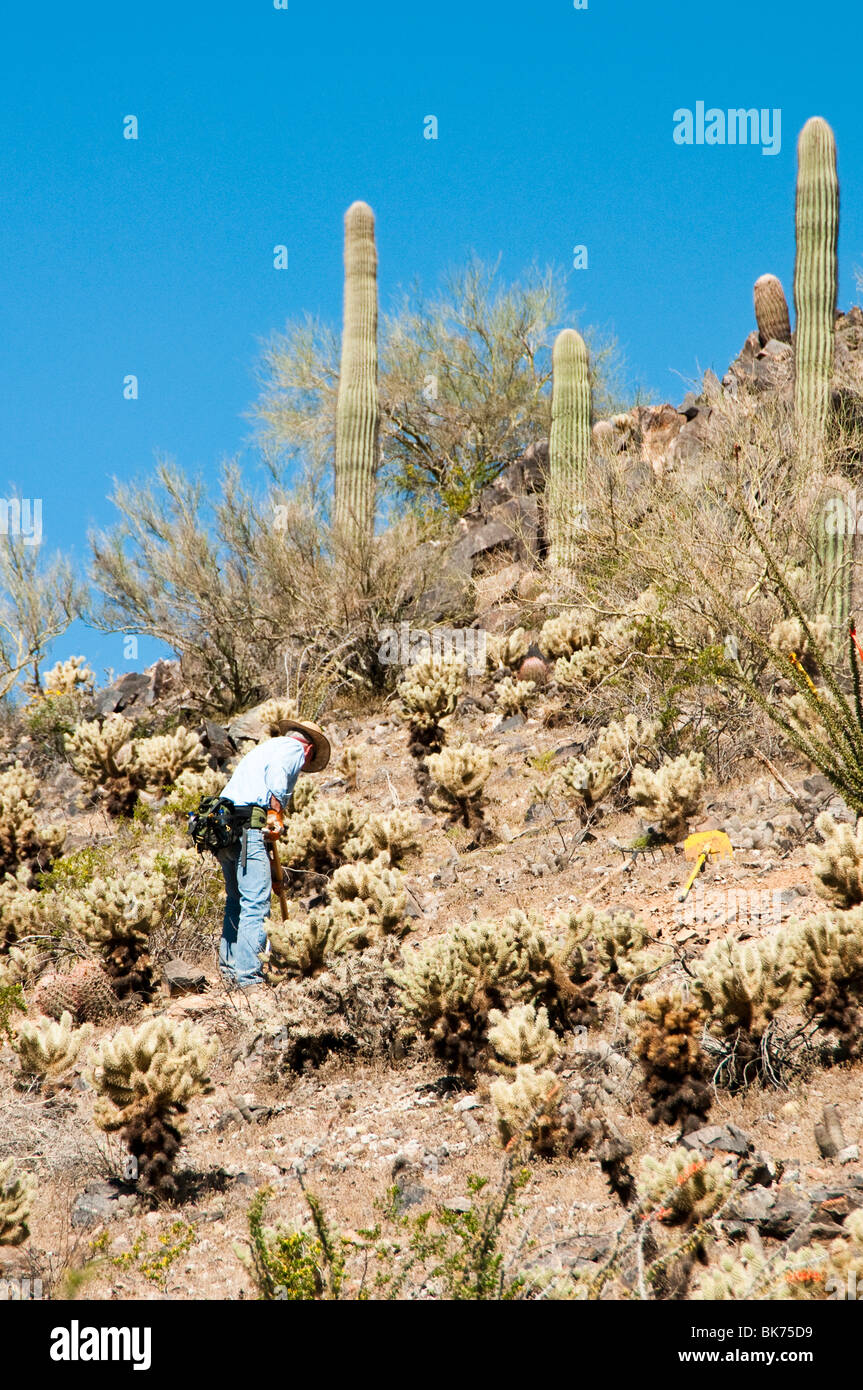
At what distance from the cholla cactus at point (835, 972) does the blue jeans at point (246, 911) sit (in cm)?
360

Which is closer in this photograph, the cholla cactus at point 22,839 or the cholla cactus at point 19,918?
the cholla cactus at point 19,918

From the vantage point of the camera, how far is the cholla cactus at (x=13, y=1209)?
3.95 metres

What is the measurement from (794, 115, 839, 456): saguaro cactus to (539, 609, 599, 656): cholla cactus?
10.7ft

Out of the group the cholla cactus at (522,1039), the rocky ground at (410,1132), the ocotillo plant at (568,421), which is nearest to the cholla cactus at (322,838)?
the rocky ground at (410,1132)

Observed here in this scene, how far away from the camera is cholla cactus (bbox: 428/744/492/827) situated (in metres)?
9.88

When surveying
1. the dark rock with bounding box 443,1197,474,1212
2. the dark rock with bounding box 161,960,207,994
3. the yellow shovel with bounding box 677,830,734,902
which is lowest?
the dark rock with bounding box 443,1197,474,1212

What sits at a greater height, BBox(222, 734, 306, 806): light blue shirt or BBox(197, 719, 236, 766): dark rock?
BBox(197, 719, 236, 766): dark rock

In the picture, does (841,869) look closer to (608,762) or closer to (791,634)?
(608,762)

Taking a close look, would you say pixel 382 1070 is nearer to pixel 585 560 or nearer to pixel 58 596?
pixel 585 560

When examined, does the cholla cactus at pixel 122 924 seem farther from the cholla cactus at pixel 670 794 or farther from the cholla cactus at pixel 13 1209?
the cholla cactus at pixel 13 1209

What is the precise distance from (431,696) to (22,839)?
152 inches

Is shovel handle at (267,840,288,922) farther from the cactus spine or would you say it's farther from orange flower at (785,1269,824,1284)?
the cactus spine

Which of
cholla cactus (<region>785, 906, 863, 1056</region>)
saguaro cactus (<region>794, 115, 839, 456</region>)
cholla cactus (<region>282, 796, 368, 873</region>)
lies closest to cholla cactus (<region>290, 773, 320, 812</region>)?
cholla cactus (<region>282, 796, 368, 873</region>)

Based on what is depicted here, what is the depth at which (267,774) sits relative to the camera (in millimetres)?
7758
